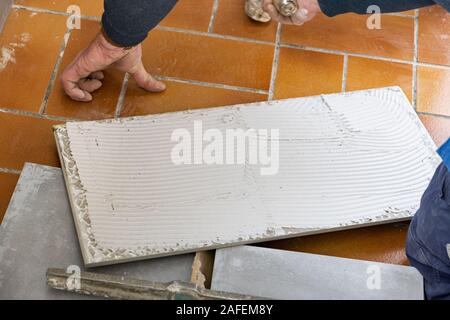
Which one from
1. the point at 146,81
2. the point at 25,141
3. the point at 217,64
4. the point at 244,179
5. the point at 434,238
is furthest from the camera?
the point at 217,64

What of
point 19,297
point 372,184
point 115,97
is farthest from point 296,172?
point 19,297

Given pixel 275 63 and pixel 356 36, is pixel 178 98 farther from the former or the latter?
pixel 356 36

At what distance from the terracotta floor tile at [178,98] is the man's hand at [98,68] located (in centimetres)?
3

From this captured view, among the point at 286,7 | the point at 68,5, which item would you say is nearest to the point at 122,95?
the point at 68,5

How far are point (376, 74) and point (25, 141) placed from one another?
1222 mm

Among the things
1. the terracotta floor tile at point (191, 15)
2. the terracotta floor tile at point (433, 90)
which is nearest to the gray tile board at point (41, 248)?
the terracotta floor tile at point (191, 15)

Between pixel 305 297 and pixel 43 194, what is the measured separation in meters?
0.75

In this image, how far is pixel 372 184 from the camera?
1.67 metres

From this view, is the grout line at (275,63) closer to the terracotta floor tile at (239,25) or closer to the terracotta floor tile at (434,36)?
the terracotta floor tile at (239,25)

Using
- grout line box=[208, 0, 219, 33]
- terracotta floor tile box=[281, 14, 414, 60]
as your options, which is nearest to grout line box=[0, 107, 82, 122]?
grout line box=[208, 0, 219, 33]

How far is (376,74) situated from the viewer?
205 centimetres

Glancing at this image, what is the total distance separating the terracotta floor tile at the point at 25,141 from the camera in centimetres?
173

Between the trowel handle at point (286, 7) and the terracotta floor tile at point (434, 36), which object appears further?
the terracotta floor tile at point (434, 36)

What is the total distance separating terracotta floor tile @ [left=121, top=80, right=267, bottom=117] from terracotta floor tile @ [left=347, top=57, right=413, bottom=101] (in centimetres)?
35
